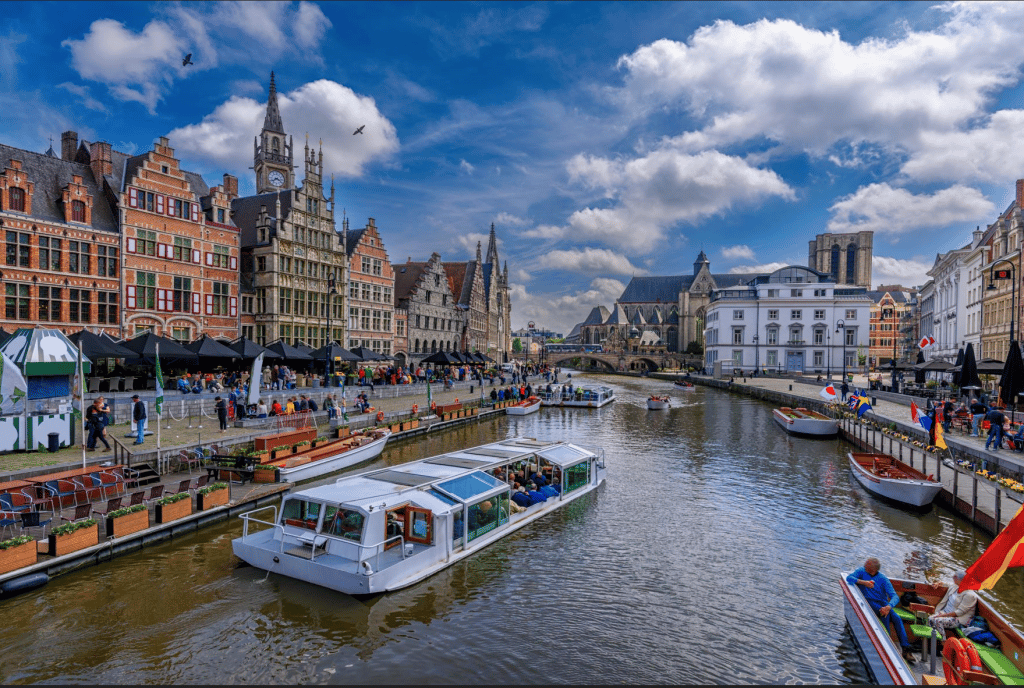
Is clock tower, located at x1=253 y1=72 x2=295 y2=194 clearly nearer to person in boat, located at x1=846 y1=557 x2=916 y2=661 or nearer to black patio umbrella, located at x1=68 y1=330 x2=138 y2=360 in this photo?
black patio umbrella, located at x1=68 y1=330 x2=138 y2=360

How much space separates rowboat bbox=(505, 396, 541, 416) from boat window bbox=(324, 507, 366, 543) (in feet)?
106

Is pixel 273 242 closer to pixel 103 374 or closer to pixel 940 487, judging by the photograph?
pixel 103 374

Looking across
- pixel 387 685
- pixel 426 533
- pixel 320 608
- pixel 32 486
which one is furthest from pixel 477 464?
pixel 32 486

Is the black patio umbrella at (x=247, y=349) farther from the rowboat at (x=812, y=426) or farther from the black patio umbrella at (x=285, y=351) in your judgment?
the rowboat at (x=812, y=426)

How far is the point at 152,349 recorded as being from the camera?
2612 centimetres

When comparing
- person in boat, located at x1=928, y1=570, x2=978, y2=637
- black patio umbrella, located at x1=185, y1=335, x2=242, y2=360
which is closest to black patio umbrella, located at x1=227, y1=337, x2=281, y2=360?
black patio umbrella, located at x1=185, y1=335, x2=242, y2=360

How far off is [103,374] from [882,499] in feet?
117

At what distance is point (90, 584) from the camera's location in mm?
11766

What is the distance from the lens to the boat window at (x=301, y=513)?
12.9m

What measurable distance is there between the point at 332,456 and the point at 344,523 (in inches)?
403

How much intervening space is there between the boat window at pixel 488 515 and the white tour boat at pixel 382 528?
0.03 m

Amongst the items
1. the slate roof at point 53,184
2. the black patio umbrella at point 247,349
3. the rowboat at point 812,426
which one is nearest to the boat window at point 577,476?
the black patio umbrella at point 247,349

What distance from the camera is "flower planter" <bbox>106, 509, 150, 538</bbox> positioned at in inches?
515

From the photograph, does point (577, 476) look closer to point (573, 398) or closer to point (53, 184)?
point (573, 398)
